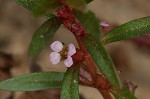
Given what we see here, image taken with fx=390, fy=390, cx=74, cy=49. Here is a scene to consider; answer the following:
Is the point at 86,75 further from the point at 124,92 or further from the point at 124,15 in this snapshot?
the point at 124,15

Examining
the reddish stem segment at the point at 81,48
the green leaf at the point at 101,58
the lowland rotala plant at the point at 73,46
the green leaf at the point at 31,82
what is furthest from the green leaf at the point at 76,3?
the green leaf at the point at 31,82

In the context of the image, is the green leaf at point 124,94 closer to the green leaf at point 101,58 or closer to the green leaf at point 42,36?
the green leaf at point 101,58

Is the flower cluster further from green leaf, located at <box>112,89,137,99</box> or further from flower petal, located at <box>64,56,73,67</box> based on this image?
green leaf, located at <box>112,89,137,99</box>

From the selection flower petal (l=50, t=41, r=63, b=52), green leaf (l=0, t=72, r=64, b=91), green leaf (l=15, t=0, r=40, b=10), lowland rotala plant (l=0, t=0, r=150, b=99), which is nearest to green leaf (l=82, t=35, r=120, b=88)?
lowland rotala plant (l=0, t=0, r=150, b=99)

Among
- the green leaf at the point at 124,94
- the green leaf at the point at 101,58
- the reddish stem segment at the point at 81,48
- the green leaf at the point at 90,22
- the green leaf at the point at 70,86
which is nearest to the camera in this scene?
the green leaf at the point at 90,22

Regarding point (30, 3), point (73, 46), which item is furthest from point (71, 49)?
point (30, 3)

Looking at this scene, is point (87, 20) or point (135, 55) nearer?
point (87, 20)

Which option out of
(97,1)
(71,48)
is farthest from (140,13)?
(71,48)
